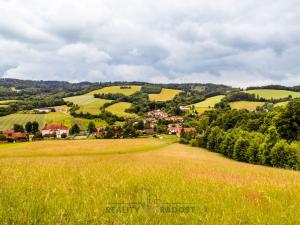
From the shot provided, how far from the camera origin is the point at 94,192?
6.69m

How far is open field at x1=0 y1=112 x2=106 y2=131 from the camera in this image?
14738cm

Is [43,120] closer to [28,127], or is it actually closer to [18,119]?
[18,119]

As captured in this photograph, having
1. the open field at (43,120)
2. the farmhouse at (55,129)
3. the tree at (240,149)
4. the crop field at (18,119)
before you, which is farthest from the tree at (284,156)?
the crop field at (18,119)

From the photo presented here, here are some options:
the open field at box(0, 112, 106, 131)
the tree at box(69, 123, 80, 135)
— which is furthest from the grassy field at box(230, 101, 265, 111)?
the tree at box(69, 123, 80, 135)

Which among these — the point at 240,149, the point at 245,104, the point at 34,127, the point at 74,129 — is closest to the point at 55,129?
the point at 74,129

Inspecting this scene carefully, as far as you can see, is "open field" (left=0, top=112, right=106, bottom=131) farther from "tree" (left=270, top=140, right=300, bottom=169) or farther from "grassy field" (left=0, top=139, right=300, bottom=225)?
"grassy field" (left=0, top=139, right=300, bottom=225)

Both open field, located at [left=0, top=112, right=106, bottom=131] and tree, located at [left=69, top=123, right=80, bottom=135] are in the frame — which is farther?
open field, located at [left=0, top=112, right=106, bottom=131]

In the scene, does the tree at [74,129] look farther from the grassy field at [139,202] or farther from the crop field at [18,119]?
the grassy field at [139,202]

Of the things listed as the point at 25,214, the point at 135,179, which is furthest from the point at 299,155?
the point at 25,214

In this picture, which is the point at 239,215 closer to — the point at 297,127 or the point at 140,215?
the point at 140,215

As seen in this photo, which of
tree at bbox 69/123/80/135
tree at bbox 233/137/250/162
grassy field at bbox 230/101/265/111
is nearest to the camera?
tree at bbox 233/137/250/162

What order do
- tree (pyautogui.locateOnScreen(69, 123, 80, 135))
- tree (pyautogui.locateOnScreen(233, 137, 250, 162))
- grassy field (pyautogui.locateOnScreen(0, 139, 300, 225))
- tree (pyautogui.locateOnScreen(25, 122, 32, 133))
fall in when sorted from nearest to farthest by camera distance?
grassy field (pyautogui.locateOnScreen(0, 139, 300, 225)) < tree (pyautogui.locateOnScreen(233, 137, 250, 162)) < tree (pyautogui.locateOnScreen(69, 123, 80, 135)) < tree (pyautogui.locateOnScreen(25, 122, 32, 133))

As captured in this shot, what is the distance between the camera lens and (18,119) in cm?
15450

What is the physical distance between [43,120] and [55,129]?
21.4 meters
